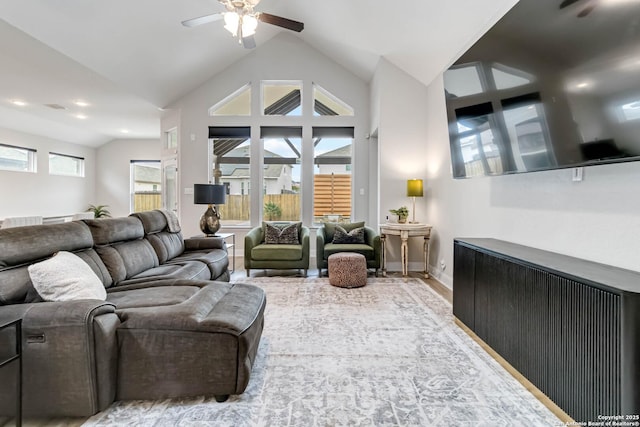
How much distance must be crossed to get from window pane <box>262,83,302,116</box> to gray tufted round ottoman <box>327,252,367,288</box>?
11.4 feet

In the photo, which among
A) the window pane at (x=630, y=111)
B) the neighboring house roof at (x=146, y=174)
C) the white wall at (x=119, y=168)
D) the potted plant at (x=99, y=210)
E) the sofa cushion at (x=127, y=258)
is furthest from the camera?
the neighboring house roof at (x=146, y=174)

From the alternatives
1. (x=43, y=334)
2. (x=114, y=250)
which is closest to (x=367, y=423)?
(x=43, y=334)

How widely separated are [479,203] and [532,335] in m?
1.86

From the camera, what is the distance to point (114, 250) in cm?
291

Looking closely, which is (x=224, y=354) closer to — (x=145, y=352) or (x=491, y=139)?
(x=145, y=352)

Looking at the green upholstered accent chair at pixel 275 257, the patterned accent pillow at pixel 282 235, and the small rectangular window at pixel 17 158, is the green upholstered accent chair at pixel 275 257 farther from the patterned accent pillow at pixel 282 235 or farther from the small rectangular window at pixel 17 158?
the small rectangular window at pixel 17 158

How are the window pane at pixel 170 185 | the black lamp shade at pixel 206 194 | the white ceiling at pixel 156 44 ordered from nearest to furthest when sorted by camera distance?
1. the white ceiling at pixel 156 44
2. the black lamp shade at pixel 206 194
3. the window pane at pixel 170 185

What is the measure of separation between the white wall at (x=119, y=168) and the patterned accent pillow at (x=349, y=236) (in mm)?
6211

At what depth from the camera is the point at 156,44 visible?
4.68m

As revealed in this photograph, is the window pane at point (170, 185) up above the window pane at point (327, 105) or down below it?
below

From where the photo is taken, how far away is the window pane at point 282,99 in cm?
656

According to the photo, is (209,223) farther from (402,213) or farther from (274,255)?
(402,213)

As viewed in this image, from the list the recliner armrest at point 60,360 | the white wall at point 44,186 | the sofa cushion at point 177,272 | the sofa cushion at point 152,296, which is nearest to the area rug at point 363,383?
the recliner armrest at point 60,360

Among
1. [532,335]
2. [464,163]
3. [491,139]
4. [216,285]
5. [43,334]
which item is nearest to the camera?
[43,334]
